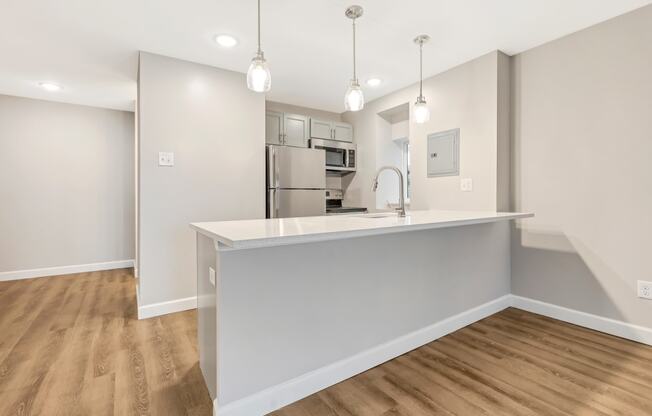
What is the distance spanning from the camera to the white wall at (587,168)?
7.10 ft

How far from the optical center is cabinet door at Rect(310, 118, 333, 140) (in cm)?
414

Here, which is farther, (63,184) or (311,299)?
Answer: (63,184)

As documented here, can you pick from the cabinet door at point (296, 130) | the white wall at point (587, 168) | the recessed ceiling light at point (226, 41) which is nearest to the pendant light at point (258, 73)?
the recessed ceiling light at point (226, 41)

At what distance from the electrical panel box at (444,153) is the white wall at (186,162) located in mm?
1804

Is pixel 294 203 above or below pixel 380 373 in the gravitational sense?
above

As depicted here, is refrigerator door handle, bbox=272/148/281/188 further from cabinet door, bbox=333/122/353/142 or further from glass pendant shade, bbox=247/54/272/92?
glass pendant shade, bbox=247/54/272/92

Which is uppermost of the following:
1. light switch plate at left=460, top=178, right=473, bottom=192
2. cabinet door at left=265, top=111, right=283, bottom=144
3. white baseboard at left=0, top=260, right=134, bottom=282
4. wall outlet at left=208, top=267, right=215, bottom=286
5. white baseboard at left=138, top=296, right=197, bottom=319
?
cabinet door at left=265, top=111, right=283, bottom=144

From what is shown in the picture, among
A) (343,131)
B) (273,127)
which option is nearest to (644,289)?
(343,131)

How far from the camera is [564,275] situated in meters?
2.55

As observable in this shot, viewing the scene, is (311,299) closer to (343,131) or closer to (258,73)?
(258,73)

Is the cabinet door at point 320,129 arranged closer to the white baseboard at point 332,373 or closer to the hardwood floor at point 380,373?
the hardwood floor at point 380,373

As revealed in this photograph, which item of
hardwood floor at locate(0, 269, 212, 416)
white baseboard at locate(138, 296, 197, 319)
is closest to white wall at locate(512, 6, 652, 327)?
hardwood floor at locate(0, 269, 212, 416)

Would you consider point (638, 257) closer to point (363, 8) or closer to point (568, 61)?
point (568, 61)

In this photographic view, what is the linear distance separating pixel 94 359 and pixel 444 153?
3.28 metres
